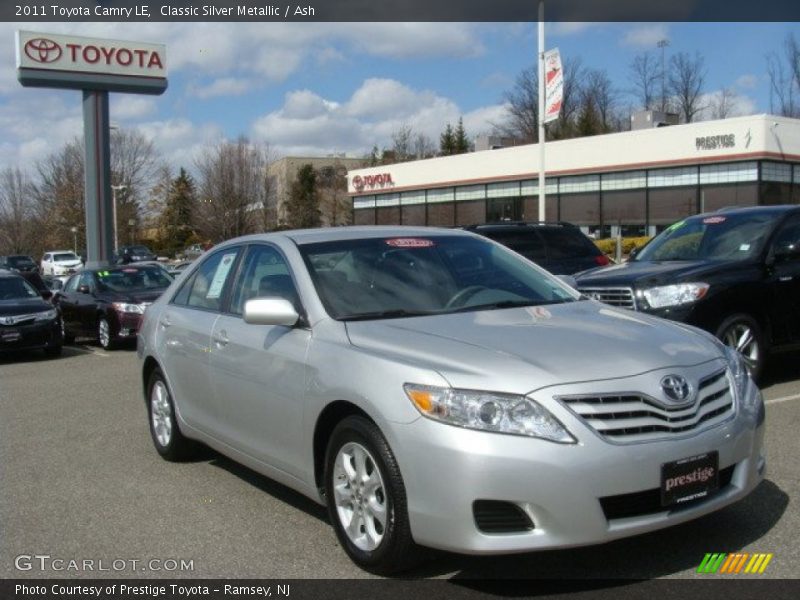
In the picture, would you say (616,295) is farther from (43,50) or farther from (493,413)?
(43,50)

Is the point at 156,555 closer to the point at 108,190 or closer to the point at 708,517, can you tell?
the point at 708,517

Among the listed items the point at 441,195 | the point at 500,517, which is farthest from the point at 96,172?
the point at 500,517

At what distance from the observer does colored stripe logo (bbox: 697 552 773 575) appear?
4.05 metres

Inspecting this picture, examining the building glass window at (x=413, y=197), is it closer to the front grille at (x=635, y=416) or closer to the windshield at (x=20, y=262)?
the windshield at (x=20, y=262)

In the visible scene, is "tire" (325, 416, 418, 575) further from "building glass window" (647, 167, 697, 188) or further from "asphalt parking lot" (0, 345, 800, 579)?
"building glass window" (647, 167, 697, 188)

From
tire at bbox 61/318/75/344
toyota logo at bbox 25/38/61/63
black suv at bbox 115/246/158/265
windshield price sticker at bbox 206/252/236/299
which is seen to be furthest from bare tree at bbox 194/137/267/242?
windshield price sticker at bbox 206/252/236/299

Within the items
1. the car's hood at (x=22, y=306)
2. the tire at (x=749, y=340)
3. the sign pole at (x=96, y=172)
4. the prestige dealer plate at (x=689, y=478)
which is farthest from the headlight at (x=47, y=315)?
the sign pole at (x=96, y=172)

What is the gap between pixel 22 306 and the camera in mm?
14656

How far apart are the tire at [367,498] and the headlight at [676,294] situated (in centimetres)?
459

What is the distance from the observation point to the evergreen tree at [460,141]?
7898 cm

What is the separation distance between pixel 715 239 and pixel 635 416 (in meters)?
5.73

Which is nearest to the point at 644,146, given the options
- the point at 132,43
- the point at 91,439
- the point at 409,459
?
the point at 132,43

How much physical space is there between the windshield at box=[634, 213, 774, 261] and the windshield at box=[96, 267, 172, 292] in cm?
1020

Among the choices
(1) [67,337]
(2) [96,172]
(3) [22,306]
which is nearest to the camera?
(3) [22,306]
